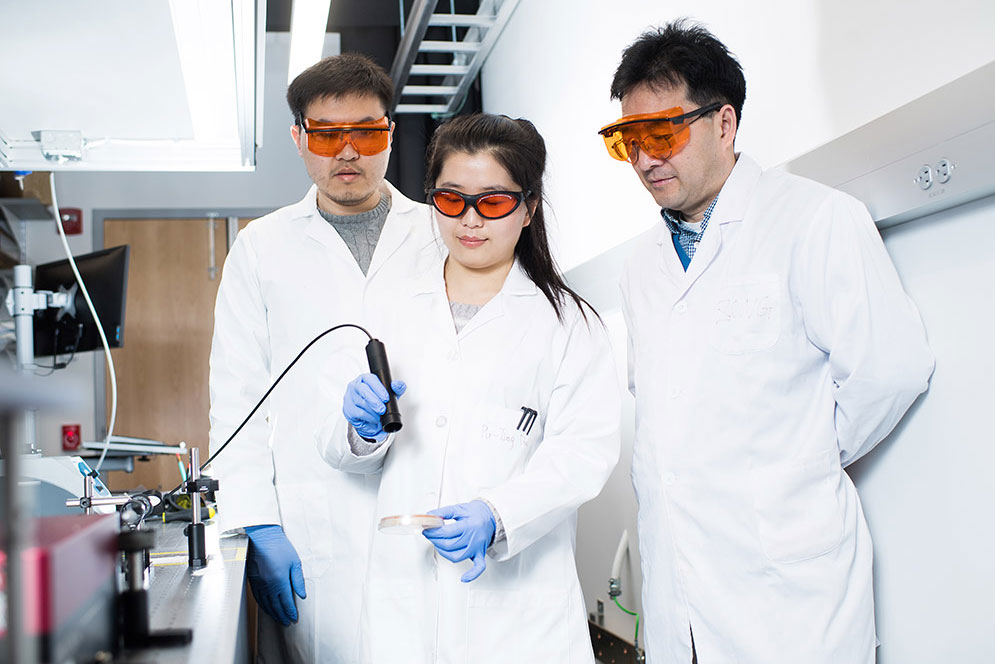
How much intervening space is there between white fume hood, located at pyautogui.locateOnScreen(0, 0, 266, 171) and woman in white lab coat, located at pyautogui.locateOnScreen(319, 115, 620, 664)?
1.51 ft

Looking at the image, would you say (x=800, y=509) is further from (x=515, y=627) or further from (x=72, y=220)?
(x=72, y=220)

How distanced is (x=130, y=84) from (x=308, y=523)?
3.15ft

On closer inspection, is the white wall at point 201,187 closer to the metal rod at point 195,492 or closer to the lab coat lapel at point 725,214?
the metal rod at point 195,492

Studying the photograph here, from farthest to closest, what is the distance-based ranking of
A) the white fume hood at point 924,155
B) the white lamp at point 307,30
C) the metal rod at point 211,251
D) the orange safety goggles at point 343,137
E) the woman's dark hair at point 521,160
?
the metal rod at point 211,251 → the white lamp at point 307,30 → the orange safety goggles at point 343,137 → the woman's dark hair at point 521,160 → the white fume hood at point 924,155

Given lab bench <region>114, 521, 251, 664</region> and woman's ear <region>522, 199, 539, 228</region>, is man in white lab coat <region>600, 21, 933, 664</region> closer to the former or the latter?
woman's ear <region>522, 199, 539, 228</region>

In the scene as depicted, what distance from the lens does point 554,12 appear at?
327 cm

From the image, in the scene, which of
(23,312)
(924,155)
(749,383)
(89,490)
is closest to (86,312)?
(23,312)

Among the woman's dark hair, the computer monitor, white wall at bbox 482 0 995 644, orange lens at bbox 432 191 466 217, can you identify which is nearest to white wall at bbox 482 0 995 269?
white wall at bbox 482 0 995 644

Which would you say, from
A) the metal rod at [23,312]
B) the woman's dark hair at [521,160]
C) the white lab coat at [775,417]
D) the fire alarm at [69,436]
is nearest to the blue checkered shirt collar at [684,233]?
the white lab coat at [775,417]

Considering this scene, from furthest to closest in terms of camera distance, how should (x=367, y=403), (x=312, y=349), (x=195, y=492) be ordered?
(x=312, y=349) → (x=195, y=492) → (x=367, y=403)

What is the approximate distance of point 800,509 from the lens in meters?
1.38

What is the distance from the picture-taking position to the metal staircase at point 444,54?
133 inches

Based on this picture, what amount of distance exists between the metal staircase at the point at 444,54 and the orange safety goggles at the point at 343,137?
1.34m

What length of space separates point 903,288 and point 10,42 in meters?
1.59
